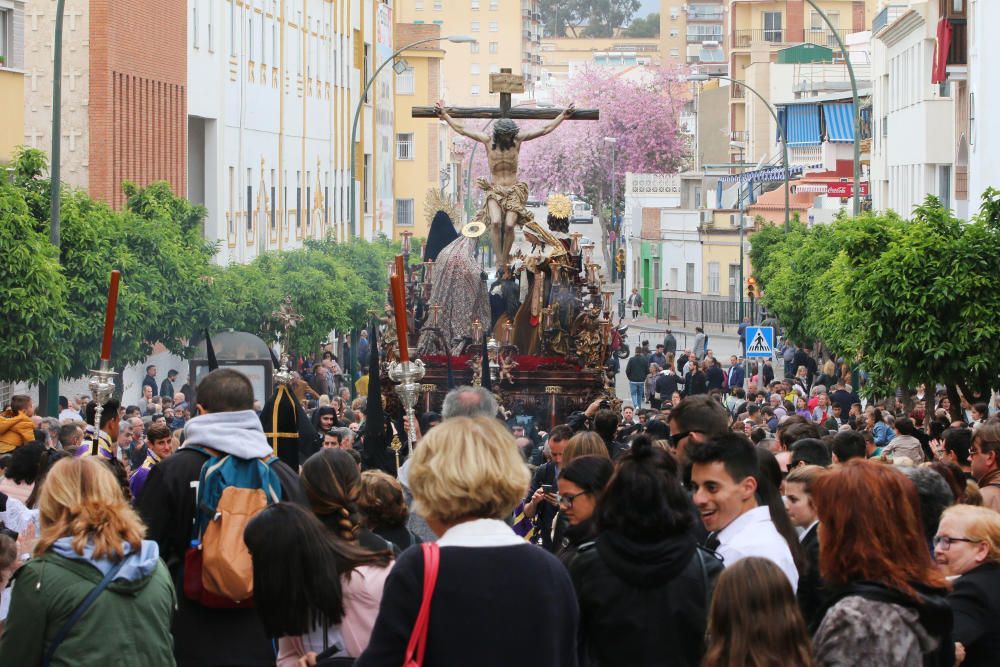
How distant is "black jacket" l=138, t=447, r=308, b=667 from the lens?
7344mm

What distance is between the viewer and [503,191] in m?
23.8

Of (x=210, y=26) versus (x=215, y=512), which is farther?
(x=210, y=26)

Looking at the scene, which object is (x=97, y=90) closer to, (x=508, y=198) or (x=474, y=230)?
(x=508, y=198)

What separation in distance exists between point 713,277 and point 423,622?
73.0 m

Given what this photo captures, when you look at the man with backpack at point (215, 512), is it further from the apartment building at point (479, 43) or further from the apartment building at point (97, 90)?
the apartment building at point (479, 43)

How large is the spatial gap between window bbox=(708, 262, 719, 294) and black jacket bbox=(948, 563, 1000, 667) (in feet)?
232

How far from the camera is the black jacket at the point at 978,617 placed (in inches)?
280

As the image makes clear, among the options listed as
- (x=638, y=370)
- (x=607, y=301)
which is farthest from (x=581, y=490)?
(x=638, y=370)

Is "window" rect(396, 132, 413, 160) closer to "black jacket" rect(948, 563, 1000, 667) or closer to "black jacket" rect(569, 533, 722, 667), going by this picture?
"black jacket" rect(948, 563, 1000, 667)

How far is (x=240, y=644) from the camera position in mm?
7340

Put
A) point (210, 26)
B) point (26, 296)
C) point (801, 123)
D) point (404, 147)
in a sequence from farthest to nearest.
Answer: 1. point (404, 147)
2. point (801, 123)
3. point (210, 26)
4. point (26, 296)

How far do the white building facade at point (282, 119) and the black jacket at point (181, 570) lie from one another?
38.7 m

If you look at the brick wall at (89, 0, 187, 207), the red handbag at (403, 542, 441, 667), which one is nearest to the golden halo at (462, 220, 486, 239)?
the red handbag at (403, 542, 441, 667)

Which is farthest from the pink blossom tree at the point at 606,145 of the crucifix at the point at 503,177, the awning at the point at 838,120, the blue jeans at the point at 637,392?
the crucifix at the point at 503,177
